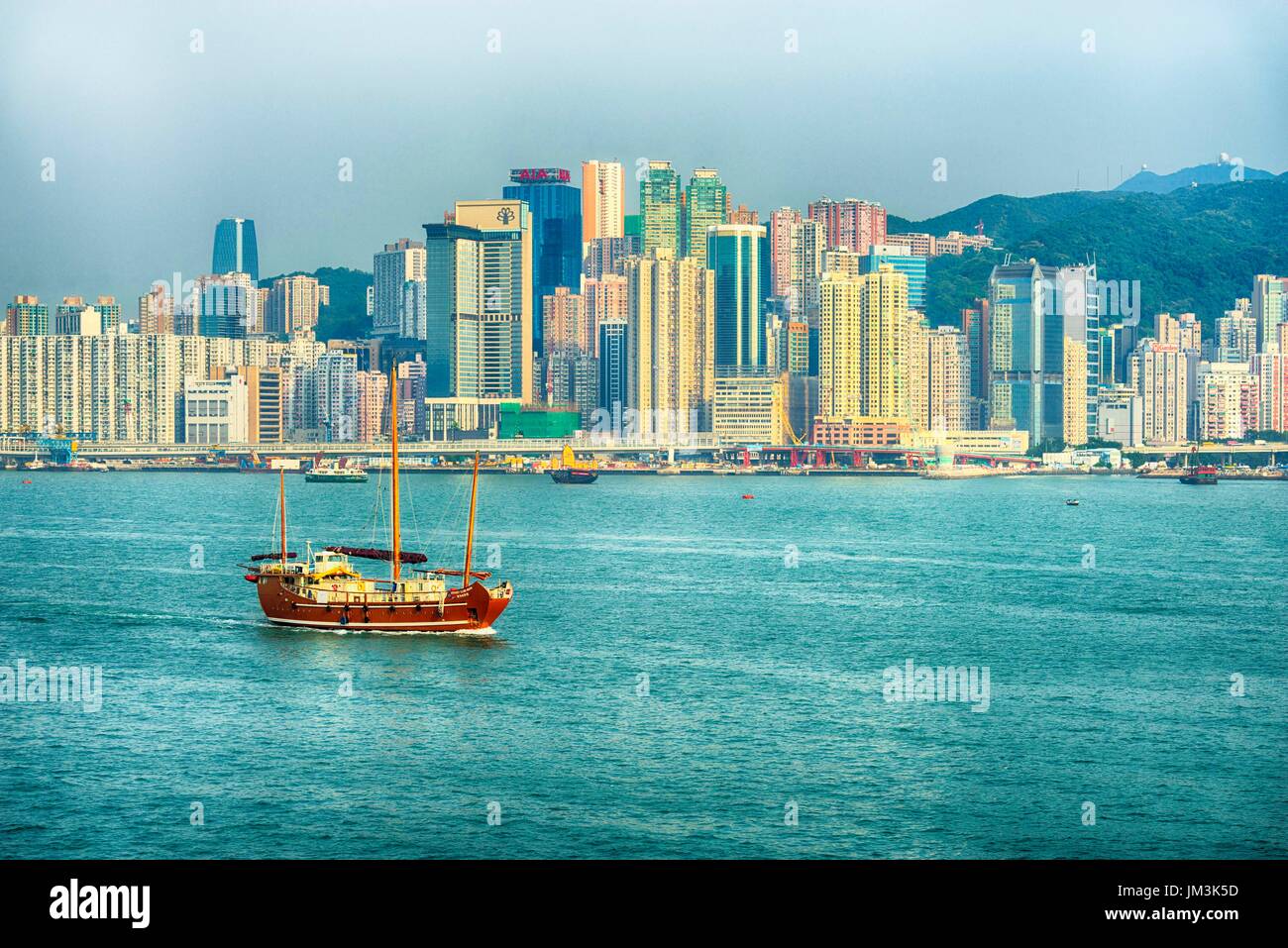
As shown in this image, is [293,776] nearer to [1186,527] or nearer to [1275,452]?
[1186,527]

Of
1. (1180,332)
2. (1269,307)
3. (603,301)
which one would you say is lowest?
(1180,332)

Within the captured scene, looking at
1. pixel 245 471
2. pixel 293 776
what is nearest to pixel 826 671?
pixel 293 776

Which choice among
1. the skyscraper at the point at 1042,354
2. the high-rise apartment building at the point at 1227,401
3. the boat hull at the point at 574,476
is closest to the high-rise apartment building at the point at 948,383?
the skyscraper at the point at 1042,354

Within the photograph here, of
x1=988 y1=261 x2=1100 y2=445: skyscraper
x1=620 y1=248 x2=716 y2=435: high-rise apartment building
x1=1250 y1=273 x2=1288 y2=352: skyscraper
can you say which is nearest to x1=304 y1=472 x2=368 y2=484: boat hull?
x1=620 y1=248 x2=716 y2=435: high-rise apartment building

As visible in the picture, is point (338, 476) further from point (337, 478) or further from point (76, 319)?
point (76, 319)

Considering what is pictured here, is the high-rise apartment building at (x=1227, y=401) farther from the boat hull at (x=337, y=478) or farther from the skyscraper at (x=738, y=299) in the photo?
the boat hull at (x=337, y=478)
